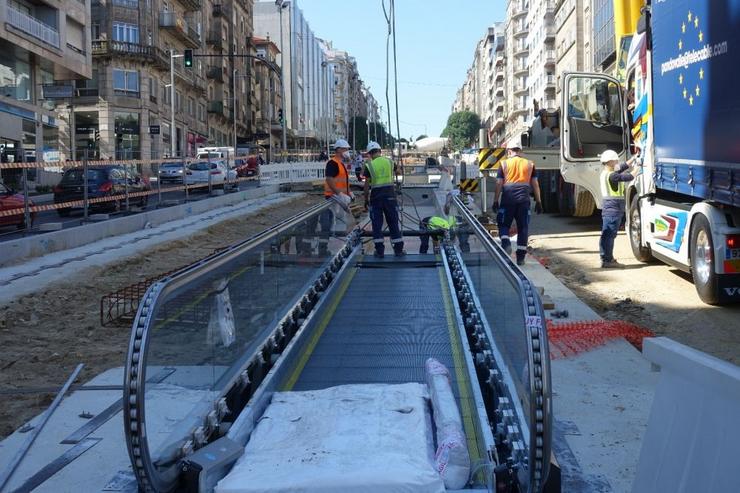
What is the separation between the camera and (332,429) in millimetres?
4746

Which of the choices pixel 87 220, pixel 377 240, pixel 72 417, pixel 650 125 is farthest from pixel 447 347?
pixel 87 220

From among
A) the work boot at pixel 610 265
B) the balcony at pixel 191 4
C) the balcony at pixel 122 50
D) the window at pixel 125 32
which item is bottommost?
the work boot at pixel 610 265

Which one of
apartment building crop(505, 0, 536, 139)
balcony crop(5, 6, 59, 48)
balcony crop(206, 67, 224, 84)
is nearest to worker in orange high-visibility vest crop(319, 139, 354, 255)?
balcony crop(5, 6, 59, 48)

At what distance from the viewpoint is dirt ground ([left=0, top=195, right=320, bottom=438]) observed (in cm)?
650

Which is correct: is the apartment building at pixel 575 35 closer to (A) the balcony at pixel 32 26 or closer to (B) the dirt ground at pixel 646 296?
(A) the balcony at pixel 32 26

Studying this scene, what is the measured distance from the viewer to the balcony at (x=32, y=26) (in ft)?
107

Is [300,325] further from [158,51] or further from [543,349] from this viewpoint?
[158,51]

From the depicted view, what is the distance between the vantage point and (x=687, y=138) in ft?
34.4

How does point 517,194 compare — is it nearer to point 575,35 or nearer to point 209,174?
point 209,174

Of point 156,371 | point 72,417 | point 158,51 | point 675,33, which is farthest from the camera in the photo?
point 158,51

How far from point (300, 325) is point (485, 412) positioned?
334 centimetres

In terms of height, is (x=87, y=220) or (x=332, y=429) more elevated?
(x=87, y=220)

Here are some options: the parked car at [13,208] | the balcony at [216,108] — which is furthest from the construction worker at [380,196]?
the balcony at [216,108]

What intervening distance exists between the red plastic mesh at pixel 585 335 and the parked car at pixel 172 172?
64.1ft
